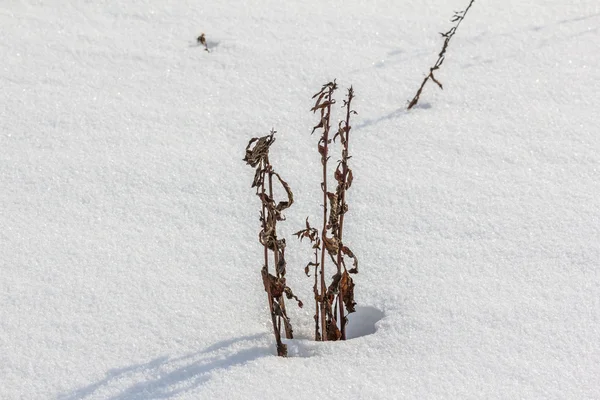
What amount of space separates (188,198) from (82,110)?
0.72 meters

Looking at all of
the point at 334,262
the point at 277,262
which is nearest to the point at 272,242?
the point at 277,262

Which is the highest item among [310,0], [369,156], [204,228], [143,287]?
[310,0]

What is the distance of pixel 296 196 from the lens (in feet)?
7.84

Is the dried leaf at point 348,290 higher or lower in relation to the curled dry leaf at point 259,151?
lower

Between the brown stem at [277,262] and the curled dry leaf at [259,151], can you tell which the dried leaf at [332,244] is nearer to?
the brown stem at [277,262]

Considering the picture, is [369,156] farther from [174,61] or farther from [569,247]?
[174,61]

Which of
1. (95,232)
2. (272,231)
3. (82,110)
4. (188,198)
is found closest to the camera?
(272,231)

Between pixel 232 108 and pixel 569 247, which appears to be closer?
pixel 569 247

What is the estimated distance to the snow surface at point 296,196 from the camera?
71.0 inches

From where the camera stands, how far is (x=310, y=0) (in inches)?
136

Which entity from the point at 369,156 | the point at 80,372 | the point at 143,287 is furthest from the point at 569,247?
the point at 80,372

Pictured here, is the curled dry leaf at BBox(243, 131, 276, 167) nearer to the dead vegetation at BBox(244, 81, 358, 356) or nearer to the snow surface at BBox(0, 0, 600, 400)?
A: the dead vegetation at BBox(244, 81, 358, 356)

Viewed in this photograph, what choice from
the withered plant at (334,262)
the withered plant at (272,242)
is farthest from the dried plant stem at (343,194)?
the withered plant at (272,242)

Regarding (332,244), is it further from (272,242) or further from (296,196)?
(296,196)
